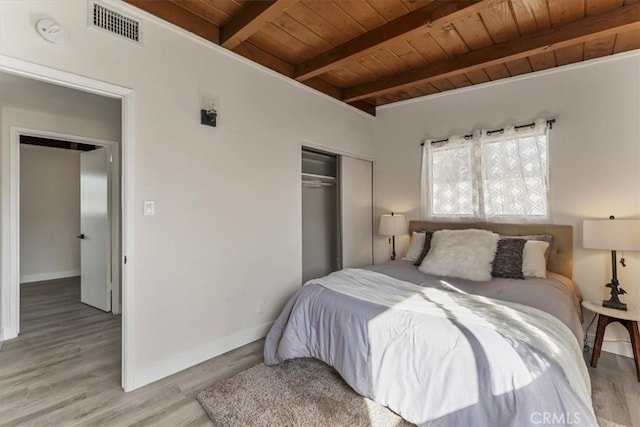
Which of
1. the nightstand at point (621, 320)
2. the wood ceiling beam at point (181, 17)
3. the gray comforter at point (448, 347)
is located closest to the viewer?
the gray comforter at point (448, 347)

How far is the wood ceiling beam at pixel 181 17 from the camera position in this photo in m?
2.07

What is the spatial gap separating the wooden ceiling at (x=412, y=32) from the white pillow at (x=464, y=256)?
1.60 m

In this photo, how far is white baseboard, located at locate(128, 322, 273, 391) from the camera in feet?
6.91

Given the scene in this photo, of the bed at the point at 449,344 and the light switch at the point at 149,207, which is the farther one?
the light switch at the point at 149,207

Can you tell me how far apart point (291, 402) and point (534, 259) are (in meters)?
2.33

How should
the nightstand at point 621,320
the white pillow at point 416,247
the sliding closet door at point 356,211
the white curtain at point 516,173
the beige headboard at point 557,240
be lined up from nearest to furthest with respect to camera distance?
1. the nightstand at point 621,320
2. the beige headboard at point 557,240
3. the white curtain at point 516,173
4. the white pillow at point 416,247
5. the sliding closet door at point 356,211

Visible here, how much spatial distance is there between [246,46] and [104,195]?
8.50ft

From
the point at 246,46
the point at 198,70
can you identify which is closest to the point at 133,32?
the point at 198,70

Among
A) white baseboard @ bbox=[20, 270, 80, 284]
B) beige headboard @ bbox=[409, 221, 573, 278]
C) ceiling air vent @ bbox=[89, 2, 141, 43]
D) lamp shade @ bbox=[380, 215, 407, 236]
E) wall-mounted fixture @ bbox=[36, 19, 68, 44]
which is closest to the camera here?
wall-mounted fixture @ bbox=[36, 19, 68, 44]

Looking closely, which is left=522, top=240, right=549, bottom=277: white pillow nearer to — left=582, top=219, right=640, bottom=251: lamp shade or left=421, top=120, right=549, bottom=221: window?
left=582, top=219, right=640, bottom=251: lamp shade

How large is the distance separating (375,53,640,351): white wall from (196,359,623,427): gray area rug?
153 cm

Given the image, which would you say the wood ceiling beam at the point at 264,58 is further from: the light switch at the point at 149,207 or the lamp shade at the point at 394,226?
the lamp shade at the point at 394,226

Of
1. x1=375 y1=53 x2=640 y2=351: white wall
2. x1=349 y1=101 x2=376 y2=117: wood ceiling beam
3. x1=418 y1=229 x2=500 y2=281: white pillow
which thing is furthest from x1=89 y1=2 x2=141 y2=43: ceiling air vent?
x1=375 y1=53 x2=640 y2=351: white wall

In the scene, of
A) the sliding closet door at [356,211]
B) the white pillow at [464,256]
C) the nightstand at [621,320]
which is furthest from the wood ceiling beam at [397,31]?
the nightstand at [621,320]
